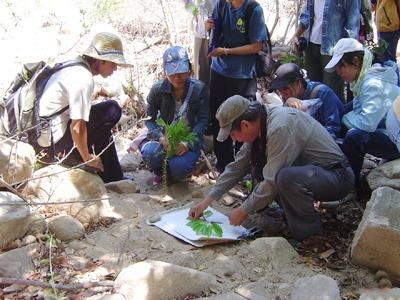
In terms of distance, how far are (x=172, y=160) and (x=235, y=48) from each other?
1.12 metres

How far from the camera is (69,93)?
363 cm

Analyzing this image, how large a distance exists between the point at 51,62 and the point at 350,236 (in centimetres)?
259

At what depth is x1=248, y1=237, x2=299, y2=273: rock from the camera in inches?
125

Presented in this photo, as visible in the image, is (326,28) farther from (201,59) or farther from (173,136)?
(173,136)

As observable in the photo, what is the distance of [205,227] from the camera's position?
348cm

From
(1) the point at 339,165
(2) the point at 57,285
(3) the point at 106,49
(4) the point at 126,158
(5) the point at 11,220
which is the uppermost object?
(3) the point at 106,49

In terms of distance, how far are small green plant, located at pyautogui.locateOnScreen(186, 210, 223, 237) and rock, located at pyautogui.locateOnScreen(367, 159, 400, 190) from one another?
4.14 feet

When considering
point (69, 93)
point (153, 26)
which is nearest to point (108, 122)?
point (69, 93)

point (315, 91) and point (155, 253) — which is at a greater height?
point (315, 91)

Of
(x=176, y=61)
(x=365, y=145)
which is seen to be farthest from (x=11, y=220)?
(x=365, y=145)

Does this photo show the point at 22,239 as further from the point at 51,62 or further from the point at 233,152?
the point at 233,152

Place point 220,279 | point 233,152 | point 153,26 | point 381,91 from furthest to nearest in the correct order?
point 153,26 < point 233,152 < point 381,91 < point 220,279

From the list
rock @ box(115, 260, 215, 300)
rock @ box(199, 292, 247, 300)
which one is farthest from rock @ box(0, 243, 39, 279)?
rock @ box(199, 292, 247, 300)

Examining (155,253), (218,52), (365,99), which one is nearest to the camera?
(155,253)
